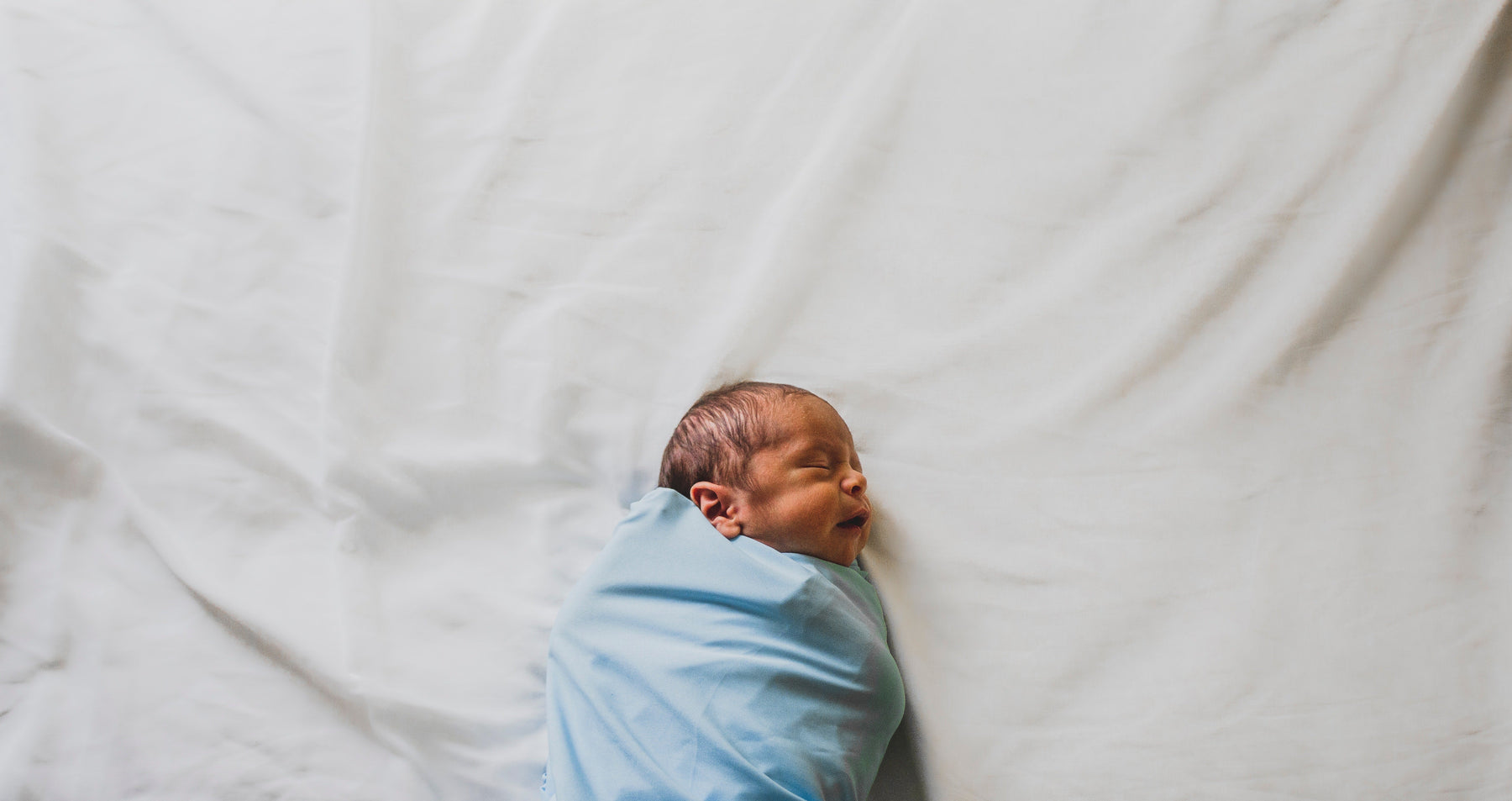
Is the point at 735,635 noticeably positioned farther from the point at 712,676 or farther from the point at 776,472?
the point at 776,472

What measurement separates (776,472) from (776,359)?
19 centimetres

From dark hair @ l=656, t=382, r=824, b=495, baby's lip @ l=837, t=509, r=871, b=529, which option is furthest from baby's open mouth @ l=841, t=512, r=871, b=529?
dark hair @ l=656, t=382, r=824, b=495

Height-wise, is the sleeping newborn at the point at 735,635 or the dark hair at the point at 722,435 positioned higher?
the dark hair at the point at 722,435

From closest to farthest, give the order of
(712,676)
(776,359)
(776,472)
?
1. (712,676)
2. (776,472)
3. (776,359)

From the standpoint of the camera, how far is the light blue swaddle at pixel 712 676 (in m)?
0.74

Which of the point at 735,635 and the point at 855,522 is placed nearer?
the point at 735,635

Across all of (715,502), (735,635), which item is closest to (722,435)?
(715,502)

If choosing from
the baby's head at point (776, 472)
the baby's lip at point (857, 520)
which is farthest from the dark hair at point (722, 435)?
the baby's lip at point (857, 520)

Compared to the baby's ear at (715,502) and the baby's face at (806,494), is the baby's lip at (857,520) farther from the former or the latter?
the baby's ear at (715,502)

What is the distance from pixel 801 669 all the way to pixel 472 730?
304 millimetres

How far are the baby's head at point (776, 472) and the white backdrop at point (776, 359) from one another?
7 centimetres

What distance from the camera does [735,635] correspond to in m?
0.79

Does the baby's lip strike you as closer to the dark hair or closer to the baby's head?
the baby's head

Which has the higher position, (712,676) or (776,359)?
(776,359)
